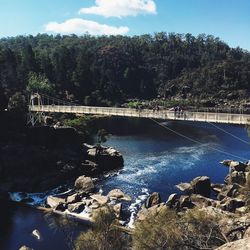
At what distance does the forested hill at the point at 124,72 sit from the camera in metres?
118

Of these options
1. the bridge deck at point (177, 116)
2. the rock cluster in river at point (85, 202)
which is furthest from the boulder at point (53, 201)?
the bridge deck at point (177, 116)

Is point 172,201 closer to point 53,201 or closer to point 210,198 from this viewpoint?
point 210,198

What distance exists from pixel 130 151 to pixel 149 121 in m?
35.4

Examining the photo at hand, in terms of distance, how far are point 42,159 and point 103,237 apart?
35021 mm

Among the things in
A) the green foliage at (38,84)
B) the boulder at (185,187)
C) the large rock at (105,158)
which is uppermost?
the green foliage at (38,84)

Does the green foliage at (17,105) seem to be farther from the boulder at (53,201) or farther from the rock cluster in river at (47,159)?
the boulder at (53,201)

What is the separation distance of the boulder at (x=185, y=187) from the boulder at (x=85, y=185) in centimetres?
1009

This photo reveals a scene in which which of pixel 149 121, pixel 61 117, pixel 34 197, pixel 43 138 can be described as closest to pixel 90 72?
pixel 149 121

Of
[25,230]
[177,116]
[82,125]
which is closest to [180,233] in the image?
[25,230]

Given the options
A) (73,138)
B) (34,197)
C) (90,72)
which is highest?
(90,72)

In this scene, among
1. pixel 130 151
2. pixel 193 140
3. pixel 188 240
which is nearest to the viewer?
pixel 188 240

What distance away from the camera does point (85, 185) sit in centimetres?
5275

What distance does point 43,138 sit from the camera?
6538 cm

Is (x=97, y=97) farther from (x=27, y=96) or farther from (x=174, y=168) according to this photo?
(x=174, y=168)
